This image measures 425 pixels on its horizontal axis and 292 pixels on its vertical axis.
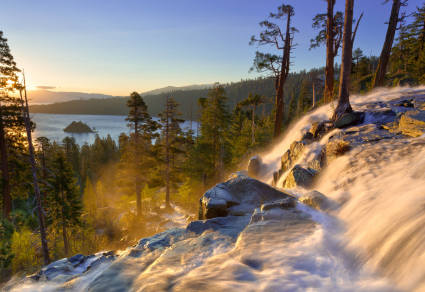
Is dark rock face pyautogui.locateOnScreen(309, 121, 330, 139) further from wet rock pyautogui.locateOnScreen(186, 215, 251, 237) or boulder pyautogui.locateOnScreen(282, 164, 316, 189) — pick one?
wet rock pyautogui.locateOnScreen(186, 215, 251, 237)

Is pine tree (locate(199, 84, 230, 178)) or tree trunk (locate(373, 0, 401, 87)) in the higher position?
tree trunk (locate(373, 0, 401, 87))

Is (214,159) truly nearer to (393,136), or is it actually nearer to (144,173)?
(144,173)

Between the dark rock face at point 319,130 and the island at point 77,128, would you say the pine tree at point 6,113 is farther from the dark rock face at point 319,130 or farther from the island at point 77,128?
the island at point 77,128

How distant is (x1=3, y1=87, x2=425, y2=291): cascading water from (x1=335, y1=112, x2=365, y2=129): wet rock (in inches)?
114

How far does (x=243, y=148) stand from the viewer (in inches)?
1014

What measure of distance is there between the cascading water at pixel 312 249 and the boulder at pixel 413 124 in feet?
1.65

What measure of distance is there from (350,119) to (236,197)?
6.21 meters

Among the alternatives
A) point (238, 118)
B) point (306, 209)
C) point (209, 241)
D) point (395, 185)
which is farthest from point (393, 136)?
point (238, 118)

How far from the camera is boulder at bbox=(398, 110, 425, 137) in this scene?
633 centimetres

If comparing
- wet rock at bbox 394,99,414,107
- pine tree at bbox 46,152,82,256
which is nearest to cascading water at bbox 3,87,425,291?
wet rock at bbox 394,99,414,107

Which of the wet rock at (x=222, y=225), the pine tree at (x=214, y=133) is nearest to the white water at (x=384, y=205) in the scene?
the wet rock at (x=222, y=225)

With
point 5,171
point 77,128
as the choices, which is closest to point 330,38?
point 5,171

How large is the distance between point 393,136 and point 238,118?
3329 cm

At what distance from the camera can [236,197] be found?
6863 mm
